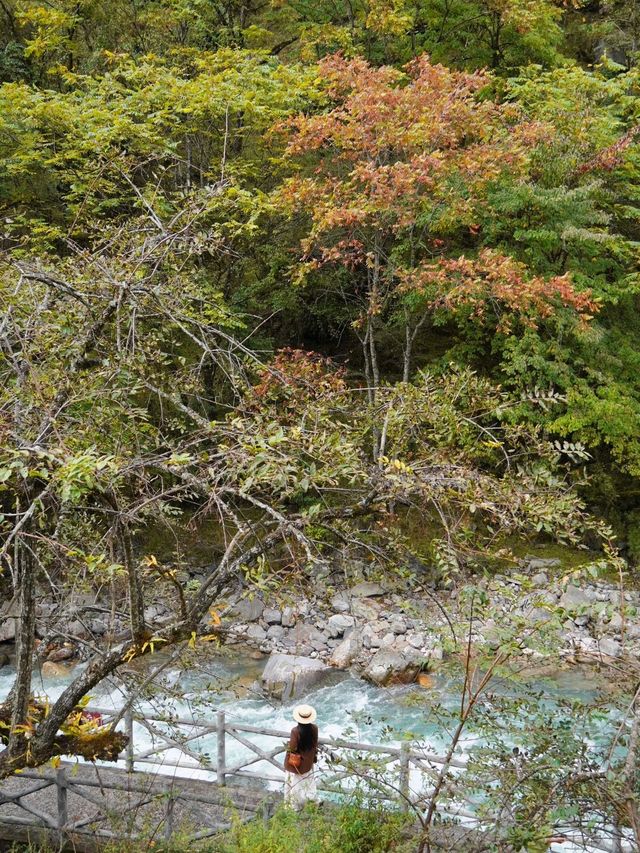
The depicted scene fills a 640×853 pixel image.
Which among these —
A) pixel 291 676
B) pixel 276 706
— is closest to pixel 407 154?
pixel 291 676

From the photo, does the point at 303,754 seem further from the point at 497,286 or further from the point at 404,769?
the point at 497,286

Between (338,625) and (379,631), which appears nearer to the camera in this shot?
(379,631)

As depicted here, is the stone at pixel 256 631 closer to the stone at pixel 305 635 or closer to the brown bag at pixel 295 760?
the stone at pixel 305 635

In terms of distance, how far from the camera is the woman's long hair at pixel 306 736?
550cm

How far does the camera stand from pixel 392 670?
30.7ft

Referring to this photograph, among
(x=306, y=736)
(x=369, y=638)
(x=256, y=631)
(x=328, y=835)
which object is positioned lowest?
(x=256, y=631)

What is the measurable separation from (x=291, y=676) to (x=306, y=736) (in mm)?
3820

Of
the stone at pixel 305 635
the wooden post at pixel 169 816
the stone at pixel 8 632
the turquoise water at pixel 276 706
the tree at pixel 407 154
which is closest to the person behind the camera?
the wooden post at pixel 169 816

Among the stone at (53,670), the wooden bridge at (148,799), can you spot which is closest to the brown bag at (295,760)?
the wooden bridge at (148,799)

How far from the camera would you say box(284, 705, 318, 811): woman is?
545 centimetres

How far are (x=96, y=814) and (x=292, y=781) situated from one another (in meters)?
1.58

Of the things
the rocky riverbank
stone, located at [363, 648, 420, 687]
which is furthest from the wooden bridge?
stone, located at [363, 648, 420, 687]

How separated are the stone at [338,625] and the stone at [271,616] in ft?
2.73

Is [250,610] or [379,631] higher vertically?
[379,631]
